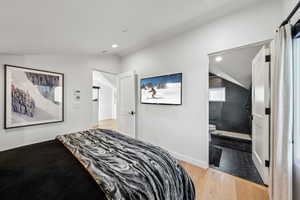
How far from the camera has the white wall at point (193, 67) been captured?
1855 millimetres

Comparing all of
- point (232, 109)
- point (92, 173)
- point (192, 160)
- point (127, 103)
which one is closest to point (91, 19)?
point (92, 173)

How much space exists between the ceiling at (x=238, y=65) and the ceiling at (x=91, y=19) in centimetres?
111

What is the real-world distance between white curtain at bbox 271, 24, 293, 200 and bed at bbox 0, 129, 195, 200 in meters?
0.94

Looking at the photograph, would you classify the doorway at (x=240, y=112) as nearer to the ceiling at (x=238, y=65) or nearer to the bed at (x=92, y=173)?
the ceiling at (x=238, y=65)

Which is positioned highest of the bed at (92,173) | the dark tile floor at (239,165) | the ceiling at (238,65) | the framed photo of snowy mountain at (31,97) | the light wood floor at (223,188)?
the ceiling at (238,65)

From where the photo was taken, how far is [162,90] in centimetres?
291

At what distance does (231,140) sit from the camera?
3.85 m

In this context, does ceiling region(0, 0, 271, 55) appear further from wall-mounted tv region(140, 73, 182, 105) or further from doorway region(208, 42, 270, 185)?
wall-mounted tv region(140, 73, 182, 105)

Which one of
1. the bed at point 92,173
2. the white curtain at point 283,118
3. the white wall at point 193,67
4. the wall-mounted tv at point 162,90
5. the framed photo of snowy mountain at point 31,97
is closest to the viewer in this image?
the bed at point 92,173

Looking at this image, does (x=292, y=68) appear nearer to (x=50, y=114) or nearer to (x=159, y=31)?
(x=159, y=31)

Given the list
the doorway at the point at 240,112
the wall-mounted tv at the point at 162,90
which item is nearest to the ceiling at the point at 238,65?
A: the doorway at the point at 240,112

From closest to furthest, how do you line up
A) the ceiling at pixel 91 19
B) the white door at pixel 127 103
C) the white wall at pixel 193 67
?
the ceiling at pixel 91 19
the white wall at pixel 193 67
the white door at pixel 127 103

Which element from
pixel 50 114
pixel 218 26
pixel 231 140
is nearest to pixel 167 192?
pixel 218 26

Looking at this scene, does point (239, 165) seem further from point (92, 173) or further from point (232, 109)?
point (232, 109)
